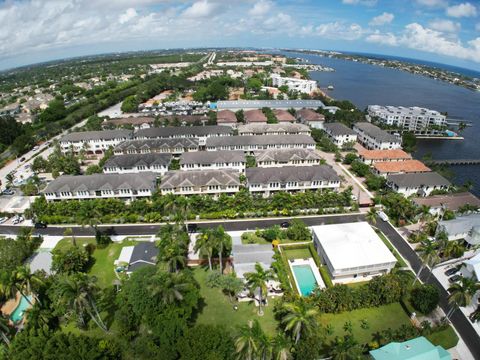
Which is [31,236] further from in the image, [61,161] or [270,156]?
[270,156]

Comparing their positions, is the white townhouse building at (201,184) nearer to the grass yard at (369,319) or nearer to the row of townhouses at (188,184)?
the row of townhouses at (188,184)

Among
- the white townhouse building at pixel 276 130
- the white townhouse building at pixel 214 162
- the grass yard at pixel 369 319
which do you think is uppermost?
the white townhouse building at pixel 276 130

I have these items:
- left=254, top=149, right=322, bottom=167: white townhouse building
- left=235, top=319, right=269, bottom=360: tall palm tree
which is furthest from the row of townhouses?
left=235, top=319, right=269, bottom=360: tall palm tree

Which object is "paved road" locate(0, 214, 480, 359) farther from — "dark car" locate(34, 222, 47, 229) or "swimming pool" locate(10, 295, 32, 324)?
"swimming pool" locate(10, 295, 32, 324)

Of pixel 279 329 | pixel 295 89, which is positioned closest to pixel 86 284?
pixel 279 329

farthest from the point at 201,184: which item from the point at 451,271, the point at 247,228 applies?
the point at 451,271

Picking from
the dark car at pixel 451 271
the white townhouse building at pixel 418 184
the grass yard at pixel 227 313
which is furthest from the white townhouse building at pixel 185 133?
the dark car at pixel 451 271

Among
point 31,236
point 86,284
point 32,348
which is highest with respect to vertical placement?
point 86,284
